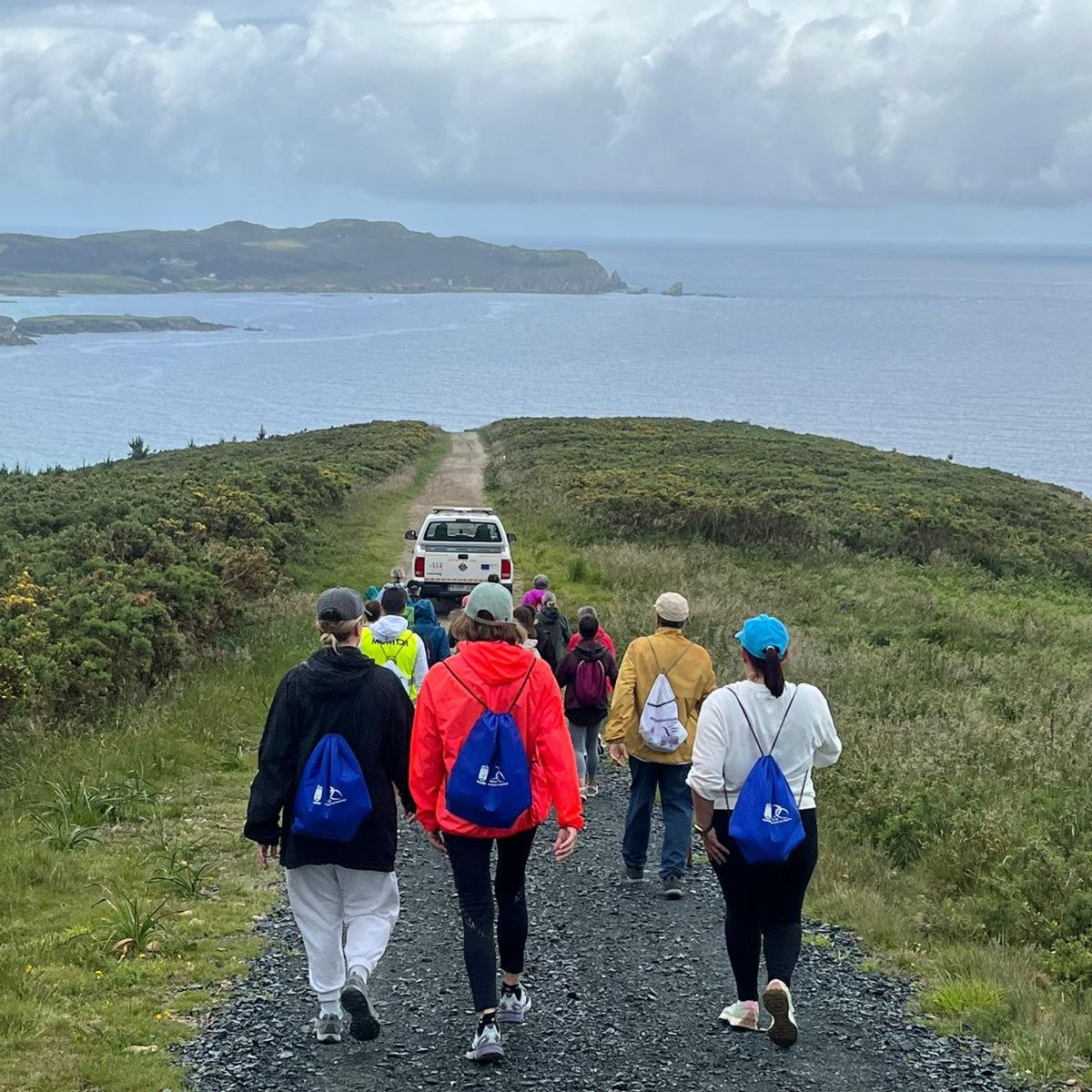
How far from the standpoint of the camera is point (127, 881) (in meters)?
7.92

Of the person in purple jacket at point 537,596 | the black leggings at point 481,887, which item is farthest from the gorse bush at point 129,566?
the black leggings at point 481,887

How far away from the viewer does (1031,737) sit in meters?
11.9

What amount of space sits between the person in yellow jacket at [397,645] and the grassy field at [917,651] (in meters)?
3.10

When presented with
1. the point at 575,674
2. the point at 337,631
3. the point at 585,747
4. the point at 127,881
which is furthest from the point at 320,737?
the point at 585,747

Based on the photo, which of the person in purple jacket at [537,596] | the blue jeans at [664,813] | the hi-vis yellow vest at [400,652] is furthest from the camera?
the person in purple jacket at [537,596]

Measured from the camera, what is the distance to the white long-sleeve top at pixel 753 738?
218 inches

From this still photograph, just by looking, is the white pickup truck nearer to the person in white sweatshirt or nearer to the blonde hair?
the person in white sweatshirt

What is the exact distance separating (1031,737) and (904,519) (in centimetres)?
2007

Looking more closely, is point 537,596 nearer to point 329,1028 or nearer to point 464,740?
point 329,1028

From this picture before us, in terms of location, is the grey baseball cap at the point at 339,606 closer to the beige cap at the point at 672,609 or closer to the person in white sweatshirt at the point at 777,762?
the person in white sweatshirt at the point at 777,762

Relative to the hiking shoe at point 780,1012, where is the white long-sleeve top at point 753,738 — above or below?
above

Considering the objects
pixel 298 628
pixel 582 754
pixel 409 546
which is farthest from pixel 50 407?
pixel 582 754

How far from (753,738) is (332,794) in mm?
1826

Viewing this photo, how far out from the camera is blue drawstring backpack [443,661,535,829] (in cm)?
515
